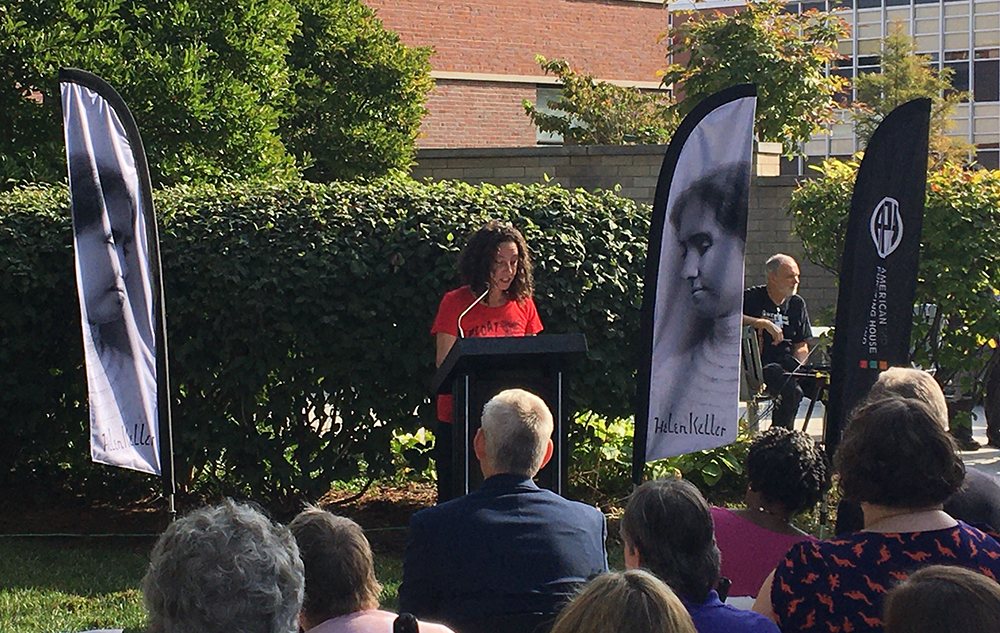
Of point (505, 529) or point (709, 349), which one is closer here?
point (505, 529)

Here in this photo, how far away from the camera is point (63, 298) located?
701cm

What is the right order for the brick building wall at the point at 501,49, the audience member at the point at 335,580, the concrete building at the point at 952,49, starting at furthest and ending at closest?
the concrete building at the point at 952,49, the brick building wall at the point at 501,49, the audience member at the point at 335,580

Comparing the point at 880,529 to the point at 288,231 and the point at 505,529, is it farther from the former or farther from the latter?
the point at 288,231

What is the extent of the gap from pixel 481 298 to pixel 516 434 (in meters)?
2.16

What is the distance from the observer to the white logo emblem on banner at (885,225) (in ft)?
18.9

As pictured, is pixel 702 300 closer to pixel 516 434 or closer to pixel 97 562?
pixel 516 434

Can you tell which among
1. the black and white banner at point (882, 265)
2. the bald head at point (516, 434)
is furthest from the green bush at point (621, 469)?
the bald head at point (516, 434)

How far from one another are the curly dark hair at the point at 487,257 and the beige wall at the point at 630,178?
10086mm

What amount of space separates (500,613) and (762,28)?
15.7m

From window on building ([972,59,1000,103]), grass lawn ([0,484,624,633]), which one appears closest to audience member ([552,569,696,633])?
grass lawn ([0,484,624,633])

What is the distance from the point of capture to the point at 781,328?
8.63 m

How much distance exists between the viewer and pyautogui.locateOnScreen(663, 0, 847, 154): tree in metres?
17.6

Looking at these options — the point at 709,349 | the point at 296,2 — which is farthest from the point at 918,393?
the point at 296,2

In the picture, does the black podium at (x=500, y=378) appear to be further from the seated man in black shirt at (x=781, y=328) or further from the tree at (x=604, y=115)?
the tree at (x=604, y=115)
